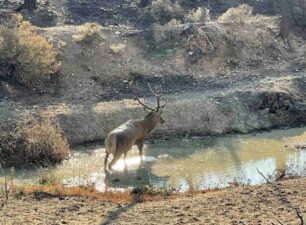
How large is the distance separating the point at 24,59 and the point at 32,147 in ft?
21.3

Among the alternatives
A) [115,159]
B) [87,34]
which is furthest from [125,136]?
[87,34]

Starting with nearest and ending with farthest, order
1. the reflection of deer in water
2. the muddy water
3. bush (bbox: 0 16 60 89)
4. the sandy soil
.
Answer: the sandy soil, the muddy water, the reflection of deer in water, bush (bbox: 0 16 60 89)

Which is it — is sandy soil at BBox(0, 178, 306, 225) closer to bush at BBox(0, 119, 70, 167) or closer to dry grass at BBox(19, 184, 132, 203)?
dry grass at BBox(19, 184, 132, 203)

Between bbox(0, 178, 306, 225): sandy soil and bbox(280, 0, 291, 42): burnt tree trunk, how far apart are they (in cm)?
2174

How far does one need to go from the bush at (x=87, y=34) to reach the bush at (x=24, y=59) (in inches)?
157

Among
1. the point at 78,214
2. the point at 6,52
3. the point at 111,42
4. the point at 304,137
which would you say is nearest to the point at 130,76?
the point at 111,42

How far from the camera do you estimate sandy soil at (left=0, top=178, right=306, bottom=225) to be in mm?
12906

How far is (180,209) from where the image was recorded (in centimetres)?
1375

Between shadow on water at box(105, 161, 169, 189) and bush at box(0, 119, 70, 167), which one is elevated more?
bush at box(0, 119, 70, 167)

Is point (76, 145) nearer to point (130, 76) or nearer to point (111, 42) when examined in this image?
point (130, 76)

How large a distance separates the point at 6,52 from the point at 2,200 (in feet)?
39.6

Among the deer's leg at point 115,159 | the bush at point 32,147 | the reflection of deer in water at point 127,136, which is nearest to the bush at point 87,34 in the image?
the reflection of deer in water at point 127,136

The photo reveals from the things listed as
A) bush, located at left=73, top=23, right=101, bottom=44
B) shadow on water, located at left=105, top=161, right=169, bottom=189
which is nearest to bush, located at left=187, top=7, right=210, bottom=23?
bush, located at left=73, top=23, right=101, bottom=44

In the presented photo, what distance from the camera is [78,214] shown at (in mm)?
13578
